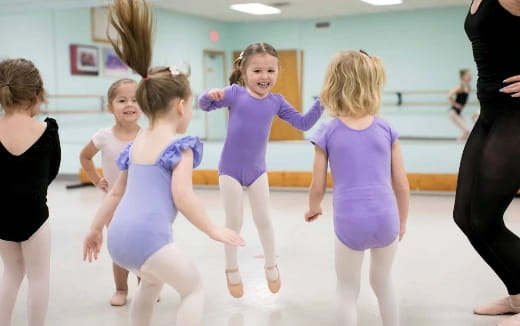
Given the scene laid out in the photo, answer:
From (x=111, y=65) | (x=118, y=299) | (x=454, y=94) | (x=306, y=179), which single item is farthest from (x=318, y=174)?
A: (x=454, y=94)

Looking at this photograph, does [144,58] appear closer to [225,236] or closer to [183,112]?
[183,112]

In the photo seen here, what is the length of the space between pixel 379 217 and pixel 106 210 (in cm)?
101

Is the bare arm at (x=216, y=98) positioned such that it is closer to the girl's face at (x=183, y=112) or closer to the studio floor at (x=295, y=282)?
the girl's face at (x=183, y=112)

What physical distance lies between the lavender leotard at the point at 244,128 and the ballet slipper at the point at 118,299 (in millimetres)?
856

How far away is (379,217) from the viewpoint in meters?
2.18

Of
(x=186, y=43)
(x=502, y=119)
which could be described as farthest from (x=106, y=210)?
(x=186, y=43)

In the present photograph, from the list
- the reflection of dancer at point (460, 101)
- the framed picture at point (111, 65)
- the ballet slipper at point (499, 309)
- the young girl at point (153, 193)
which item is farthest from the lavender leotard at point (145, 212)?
the reflection of dancer at point (460, 101)

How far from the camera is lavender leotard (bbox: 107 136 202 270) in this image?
1966mm

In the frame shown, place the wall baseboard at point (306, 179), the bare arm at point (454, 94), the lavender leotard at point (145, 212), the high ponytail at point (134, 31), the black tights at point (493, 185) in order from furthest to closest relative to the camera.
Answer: the bare arm at point (454, 94) < the wall baseboard at point (306, 179) < the black tights at point (493, 185) < the high ponytail at point (134, 31) < the lavender leotard at point (145, 212)

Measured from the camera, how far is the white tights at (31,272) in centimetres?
239

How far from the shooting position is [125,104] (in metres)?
3.08

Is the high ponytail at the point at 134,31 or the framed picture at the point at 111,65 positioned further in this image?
the framed picture at the point at 111,65

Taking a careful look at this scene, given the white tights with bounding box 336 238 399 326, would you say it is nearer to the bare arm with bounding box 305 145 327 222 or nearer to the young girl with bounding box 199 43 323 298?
the bare arm with bounding box 305 145 327 222

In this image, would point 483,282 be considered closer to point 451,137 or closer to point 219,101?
point 219,101
